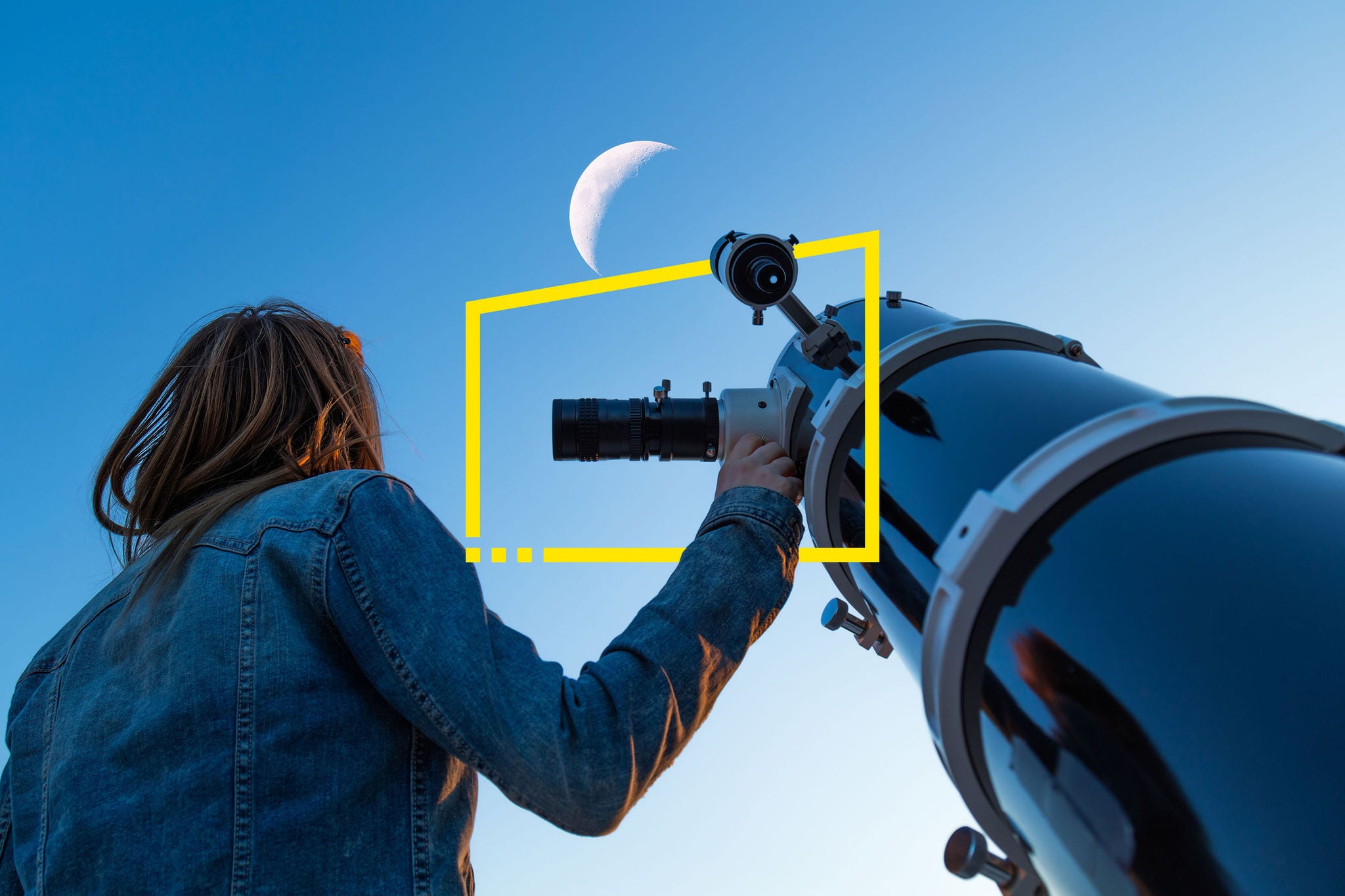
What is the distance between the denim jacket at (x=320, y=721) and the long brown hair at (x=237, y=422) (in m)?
0.30

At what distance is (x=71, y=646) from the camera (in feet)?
5.65

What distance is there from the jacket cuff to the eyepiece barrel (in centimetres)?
54

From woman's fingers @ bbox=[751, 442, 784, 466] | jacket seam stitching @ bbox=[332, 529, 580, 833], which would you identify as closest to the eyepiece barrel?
woman's fingers @ bbox=[751, 442, 784, 466]

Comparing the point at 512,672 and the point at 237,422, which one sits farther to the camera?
the point at 237,422

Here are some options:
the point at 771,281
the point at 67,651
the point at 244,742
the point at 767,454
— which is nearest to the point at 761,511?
the point at 767,454

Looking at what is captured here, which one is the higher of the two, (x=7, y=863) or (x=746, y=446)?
(x=746, y=446)

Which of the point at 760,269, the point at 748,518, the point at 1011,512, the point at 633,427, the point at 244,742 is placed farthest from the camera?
the point at 633,427

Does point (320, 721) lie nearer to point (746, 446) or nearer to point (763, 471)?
point (763, 471)

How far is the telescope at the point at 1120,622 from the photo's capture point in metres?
0.98

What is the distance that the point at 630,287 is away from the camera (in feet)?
8.25

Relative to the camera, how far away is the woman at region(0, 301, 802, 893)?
1.41m

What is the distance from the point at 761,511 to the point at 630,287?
850mm

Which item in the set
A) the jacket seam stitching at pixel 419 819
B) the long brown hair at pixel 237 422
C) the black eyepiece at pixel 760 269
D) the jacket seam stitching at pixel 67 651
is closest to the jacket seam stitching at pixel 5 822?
the jacket seam stitching at pixel 67 651

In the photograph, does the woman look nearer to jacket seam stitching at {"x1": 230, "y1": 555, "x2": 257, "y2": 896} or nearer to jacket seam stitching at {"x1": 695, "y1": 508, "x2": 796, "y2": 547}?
jacket seam stitching at {"x1": 230, "y1": 555, "x2": 257, "y2": 896}
